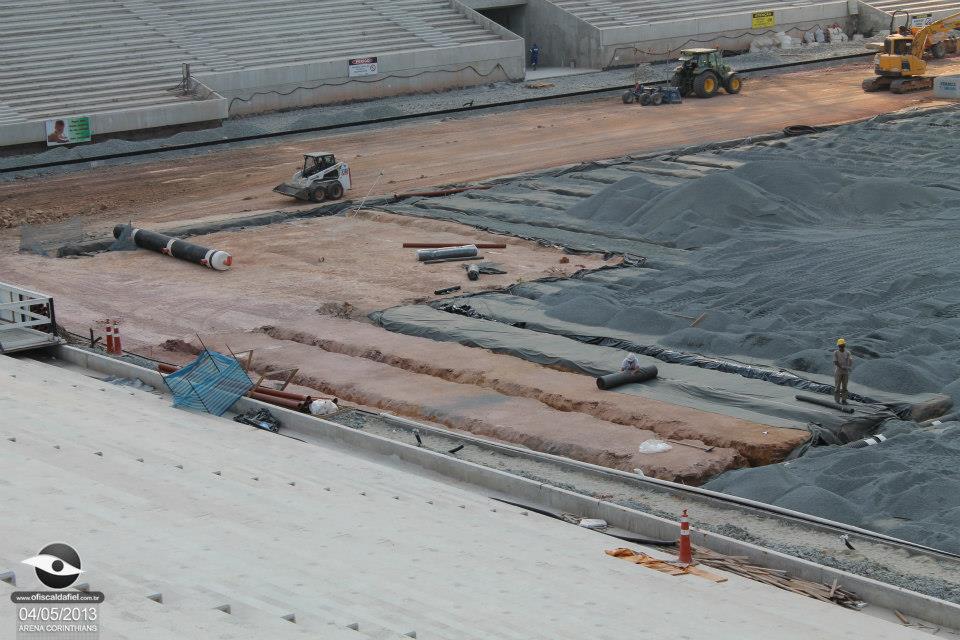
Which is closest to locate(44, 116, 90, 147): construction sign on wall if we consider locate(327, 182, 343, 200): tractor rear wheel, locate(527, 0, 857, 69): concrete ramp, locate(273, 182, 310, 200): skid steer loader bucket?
locate(273, 182, 310, 200): skid steer loader bucket

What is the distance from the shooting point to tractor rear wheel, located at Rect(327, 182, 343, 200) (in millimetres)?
35750

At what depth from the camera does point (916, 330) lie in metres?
21.9

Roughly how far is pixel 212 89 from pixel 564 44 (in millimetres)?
17630

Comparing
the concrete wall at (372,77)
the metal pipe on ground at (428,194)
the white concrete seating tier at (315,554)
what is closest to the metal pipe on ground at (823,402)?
the white concrete seating tier at (315,554)

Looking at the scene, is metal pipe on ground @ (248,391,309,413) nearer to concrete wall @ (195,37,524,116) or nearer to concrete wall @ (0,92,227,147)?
concrete wall @ (0,92,227,147)

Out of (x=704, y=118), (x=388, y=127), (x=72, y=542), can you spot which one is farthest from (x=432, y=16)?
(x=72, y=542)

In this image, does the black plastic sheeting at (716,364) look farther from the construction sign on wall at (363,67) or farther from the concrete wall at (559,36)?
the concrete wall at (559,36)

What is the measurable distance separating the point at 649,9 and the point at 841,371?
4329 cm

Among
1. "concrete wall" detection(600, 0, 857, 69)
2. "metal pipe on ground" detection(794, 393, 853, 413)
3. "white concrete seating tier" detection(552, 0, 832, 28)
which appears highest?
"white concrete seating tier" detection(552, 0, 832, 28)

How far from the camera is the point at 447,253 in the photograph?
96.1 feet

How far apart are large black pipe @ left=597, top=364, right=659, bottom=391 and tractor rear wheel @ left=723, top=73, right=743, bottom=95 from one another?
31223 mm

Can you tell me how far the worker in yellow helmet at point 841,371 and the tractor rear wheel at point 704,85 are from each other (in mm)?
31277

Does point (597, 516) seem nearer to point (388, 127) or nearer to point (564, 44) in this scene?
point (388, 127)

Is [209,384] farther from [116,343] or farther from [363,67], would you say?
[363,67]
